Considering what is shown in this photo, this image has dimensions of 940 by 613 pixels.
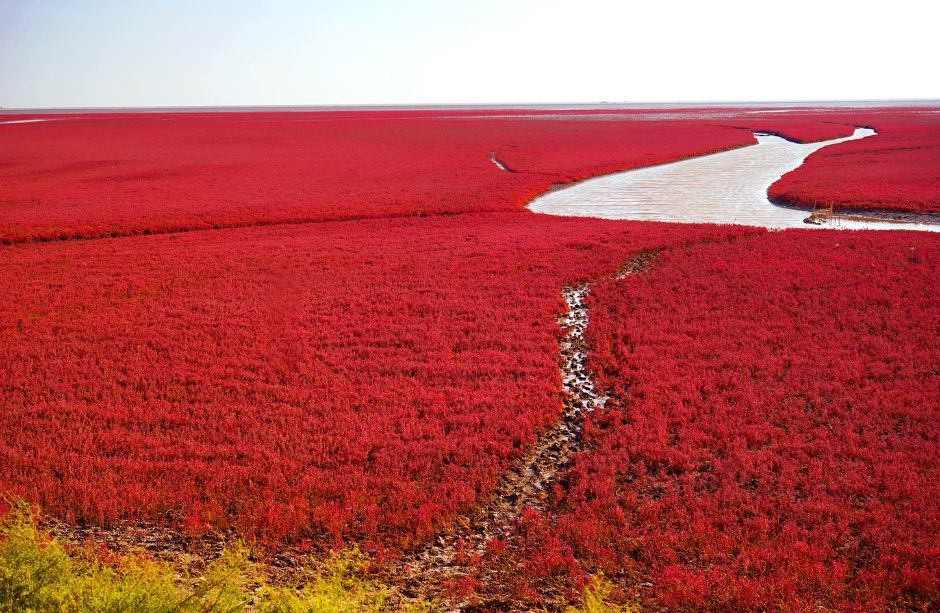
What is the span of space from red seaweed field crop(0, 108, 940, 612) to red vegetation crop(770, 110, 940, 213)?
374 inches

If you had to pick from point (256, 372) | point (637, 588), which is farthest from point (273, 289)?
point (637, 588)

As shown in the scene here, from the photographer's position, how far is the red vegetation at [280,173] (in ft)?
116

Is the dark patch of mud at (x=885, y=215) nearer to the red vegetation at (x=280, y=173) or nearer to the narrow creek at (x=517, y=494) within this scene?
the red vegetation at (x=280, y=173)

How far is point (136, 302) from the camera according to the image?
20.2 meters

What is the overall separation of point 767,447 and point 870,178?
137ft

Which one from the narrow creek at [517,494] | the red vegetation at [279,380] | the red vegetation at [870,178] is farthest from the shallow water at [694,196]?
the narrow creek at [517,494]

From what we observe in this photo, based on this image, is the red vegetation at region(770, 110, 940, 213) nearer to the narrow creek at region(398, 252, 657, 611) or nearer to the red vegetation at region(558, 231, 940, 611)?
the red vegetation at region(558, 231, 940, 611)

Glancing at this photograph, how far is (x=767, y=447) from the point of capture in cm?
1164

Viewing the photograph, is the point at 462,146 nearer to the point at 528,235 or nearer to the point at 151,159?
the point at 151,159

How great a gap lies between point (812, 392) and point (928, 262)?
13.6m

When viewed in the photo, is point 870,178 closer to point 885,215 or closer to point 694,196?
point 885,215

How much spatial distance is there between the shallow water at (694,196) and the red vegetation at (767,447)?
44.5 ft

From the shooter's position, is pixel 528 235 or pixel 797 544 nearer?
pixel 797 544

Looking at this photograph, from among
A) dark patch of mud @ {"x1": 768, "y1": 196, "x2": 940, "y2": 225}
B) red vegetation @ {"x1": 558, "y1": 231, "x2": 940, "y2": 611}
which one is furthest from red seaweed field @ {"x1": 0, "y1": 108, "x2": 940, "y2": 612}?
dark patch of mud @ {"x1": 768, "y1": 196, "x2": 940, "y2": 225}
